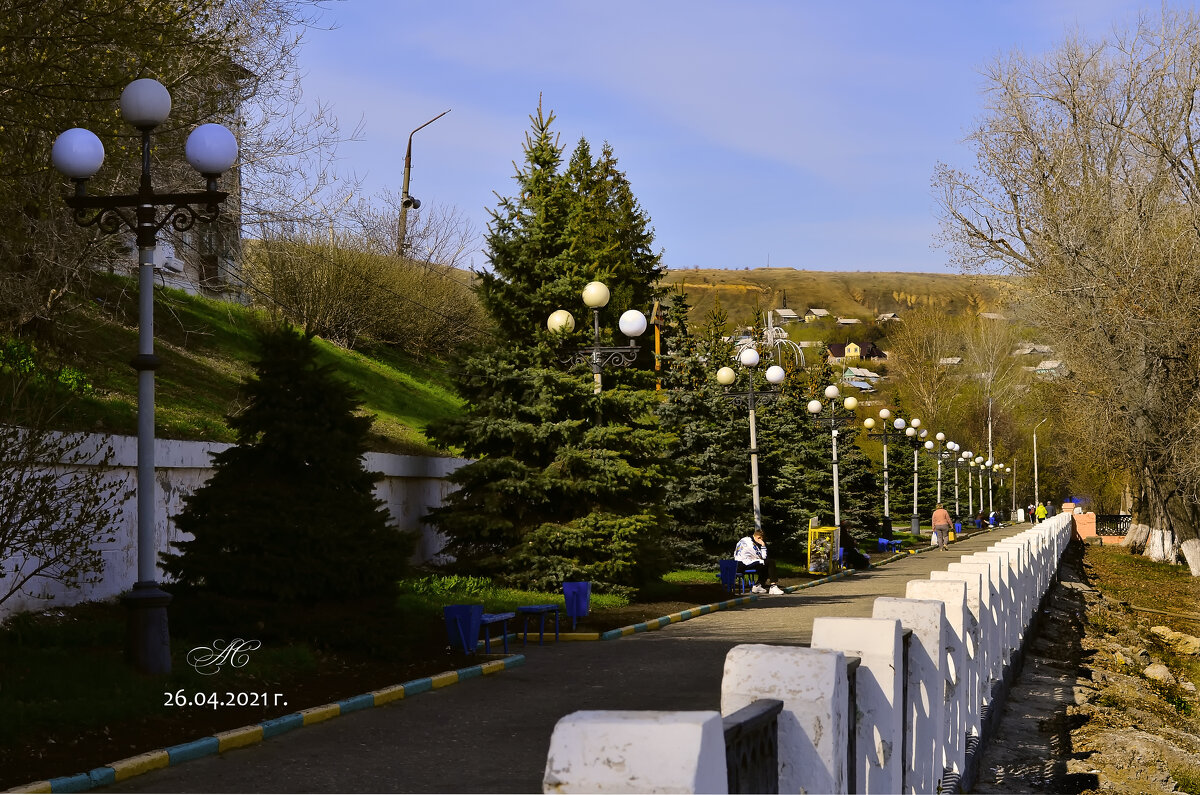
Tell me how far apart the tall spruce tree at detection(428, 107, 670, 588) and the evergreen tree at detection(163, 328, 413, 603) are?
775 centimetres

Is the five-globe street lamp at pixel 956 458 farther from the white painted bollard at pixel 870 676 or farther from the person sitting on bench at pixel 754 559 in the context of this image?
the white painted bollard at pixel 870 676

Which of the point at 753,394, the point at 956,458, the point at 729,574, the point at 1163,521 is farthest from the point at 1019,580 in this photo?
the point at 956,458

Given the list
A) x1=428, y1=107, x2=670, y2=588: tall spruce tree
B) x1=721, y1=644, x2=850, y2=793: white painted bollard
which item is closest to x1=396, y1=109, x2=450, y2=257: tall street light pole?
x1=428, y1=107, x2=670, y2=588: tall spruce tree

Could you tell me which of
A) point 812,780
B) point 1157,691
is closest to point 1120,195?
point 1157,691

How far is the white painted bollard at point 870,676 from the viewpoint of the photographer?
19.3 feet

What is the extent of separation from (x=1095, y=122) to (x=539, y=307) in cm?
2432

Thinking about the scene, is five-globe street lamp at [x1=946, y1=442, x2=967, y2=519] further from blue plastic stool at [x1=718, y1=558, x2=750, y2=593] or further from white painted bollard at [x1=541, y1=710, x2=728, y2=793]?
white painted bollard at [x1=541, y1=710, x2=728, y2=793]

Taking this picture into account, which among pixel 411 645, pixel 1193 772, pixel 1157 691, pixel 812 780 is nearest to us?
pixel 812 780

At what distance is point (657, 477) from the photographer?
23375 mm

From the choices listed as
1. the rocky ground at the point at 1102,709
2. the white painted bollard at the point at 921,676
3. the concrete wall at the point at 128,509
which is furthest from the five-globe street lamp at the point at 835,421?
the white painted bollard at the point at 921,676

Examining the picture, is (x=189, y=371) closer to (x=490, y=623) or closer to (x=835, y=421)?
(x=490, y=623)

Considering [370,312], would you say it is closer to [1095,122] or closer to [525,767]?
[1095,122]

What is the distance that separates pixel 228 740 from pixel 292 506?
4.03 m

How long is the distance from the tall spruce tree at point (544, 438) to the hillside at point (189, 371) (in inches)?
114
